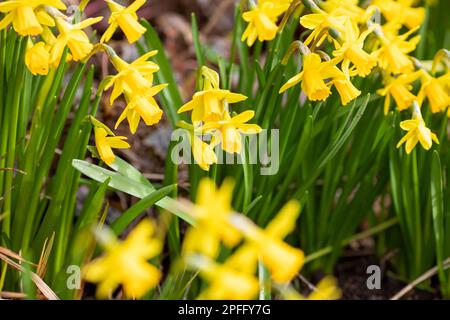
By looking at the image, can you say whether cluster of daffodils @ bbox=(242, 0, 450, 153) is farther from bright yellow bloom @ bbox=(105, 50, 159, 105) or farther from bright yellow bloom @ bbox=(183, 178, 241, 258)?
bright yellow bloom @ bbox=(183, 178, 241, 258)

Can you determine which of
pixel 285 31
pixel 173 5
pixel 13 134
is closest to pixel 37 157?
pixel 13 134

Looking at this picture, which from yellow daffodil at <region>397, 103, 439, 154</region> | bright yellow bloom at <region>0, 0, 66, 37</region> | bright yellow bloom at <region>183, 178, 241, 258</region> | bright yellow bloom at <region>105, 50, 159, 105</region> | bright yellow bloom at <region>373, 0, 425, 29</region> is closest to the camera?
bright yellow bloom at <region>183, 178, 241, 258</region>

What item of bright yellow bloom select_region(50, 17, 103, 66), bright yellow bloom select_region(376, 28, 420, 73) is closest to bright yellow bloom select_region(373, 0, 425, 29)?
bright yellow bloom select_region(376, 28, 420, 73)

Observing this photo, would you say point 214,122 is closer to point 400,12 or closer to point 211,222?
point 211,222

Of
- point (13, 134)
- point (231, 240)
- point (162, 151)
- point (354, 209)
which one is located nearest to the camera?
point (231, 240)

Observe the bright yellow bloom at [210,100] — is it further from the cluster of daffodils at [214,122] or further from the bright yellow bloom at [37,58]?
the bright yellow bloom at [37,58]
